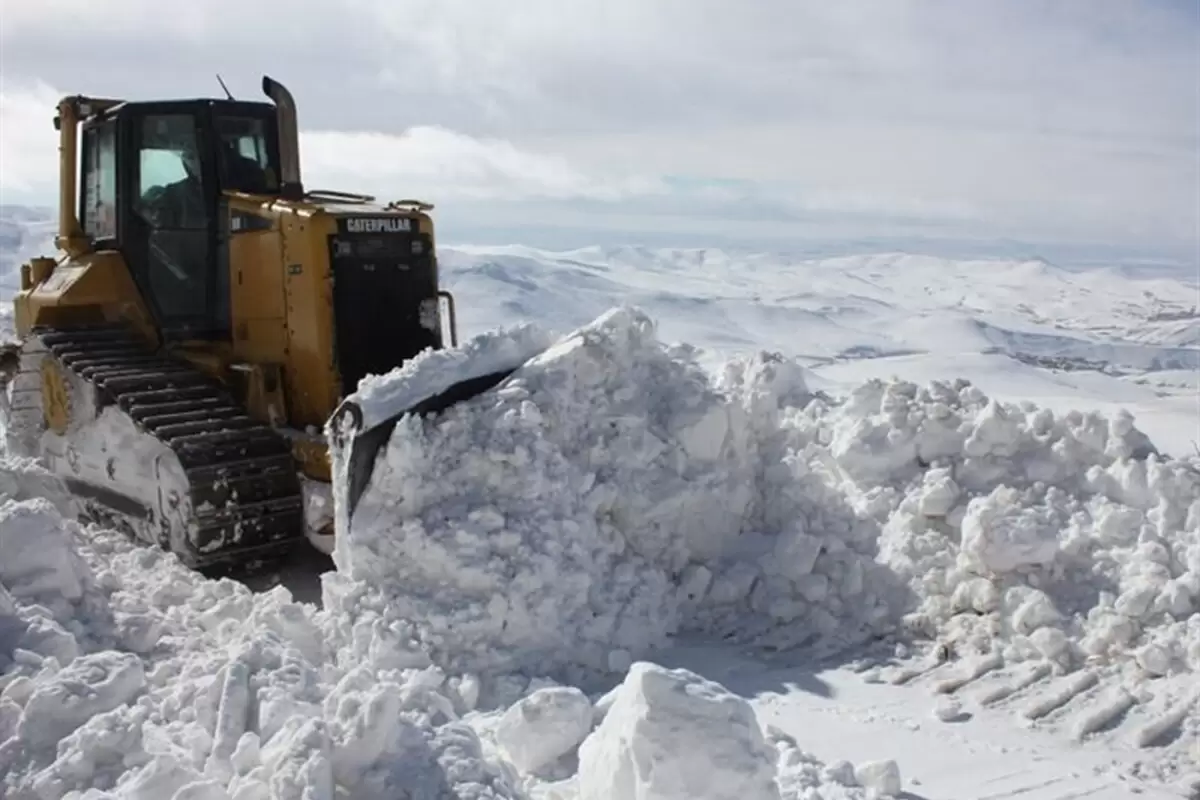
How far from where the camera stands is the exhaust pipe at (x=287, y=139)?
7188mm

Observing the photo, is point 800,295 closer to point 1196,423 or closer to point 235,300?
point 1196,423

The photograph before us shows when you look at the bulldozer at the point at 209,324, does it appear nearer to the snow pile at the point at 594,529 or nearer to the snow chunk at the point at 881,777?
the snow pile at the point at 594,529

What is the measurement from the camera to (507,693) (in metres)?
4.82

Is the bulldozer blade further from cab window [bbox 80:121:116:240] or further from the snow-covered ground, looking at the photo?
cab window [bbox 80:121:116:240]

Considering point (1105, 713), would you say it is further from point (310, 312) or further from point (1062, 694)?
point (310, 312)

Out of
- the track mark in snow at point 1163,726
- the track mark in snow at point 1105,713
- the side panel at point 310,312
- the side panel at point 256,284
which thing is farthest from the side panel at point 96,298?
the track mark in snow at point 1163,726

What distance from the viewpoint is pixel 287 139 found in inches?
289

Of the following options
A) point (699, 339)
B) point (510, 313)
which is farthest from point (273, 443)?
point (510, 313)

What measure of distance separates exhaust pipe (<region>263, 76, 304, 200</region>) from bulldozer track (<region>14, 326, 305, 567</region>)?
125 centimetres

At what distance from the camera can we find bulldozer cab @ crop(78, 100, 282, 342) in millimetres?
7324

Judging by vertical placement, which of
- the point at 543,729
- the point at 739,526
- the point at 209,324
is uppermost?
the point at 209,324

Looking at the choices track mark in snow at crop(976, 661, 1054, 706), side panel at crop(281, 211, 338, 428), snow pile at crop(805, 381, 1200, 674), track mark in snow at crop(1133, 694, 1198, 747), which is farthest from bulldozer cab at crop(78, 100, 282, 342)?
track mark in snow at crop(1133, 694, 1198, 747)

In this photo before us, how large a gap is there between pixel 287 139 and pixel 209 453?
7.19 feet

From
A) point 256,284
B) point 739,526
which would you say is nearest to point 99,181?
point 256,284
